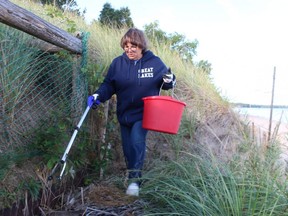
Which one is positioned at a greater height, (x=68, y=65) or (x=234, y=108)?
(x=68, y=65)

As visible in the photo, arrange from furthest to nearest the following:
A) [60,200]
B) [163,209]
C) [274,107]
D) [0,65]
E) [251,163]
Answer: [274,107] → [60,200] → [0,65] → [251,163] → [163,209]

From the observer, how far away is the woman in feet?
11.2

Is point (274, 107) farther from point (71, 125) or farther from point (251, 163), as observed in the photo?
point (71, 125)

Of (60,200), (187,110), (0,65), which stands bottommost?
(60,200)

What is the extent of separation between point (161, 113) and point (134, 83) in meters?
0.49

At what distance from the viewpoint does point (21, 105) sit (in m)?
3.41

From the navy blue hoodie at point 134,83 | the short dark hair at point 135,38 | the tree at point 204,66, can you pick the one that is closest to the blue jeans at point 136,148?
the navy blue hoodie at point 134,83

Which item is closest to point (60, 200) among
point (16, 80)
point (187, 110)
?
point (16, 80)

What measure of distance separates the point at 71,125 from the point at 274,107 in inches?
143

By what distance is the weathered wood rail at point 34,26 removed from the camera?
2.44 m

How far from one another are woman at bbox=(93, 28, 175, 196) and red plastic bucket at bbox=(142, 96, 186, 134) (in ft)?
0.78

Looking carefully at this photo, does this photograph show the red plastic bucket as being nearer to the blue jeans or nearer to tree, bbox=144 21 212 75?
the blue jeans

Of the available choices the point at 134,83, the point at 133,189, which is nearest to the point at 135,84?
the point at 134,83

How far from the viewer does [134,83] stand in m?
3.46
